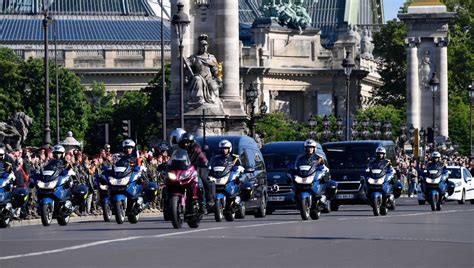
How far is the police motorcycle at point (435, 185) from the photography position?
50.2m

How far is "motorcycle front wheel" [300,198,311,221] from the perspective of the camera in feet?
132

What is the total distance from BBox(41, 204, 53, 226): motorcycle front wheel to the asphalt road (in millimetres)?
171

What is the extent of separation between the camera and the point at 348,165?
51.8 metres

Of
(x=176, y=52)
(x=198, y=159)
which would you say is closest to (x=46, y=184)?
(x=198, y=159)

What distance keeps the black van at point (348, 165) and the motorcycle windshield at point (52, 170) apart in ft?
42.7

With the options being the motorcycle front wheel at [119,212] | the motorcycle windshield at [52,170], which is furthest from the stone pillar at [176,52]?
the motorcycle front wheel at [119,212]

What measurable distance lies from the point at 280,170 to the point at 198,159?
11.1 metres

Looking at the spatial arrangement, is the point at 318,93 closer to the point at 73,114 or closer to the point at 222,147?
the point at 73,114

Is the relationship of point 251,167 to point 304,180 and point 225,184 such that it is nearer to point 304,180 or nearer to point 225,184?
point 304,180

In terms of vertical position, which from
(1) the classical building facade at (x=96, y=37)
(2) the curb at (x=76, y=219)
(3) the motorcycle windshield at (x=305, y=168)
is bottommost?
(2) the curb at (x=76, y=219)

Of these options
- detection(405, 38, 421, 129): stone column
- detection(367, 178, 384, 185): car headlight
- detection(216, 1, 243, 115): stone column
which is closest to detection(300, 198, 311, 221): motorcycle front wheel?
detection(367, 178, 384, 185): car headlight

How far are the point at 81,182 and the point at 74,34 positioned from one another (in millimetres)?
137270

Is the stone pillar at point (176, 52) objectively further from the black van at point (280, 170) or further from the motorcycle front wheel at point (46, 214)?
the motorcycle front wheel at point (46, 214)

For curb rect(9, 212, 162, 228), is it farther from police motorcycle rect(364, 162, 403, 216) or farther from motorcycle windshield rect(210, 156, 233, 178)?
police motorcycle rect(364, 162, 403, 216)
